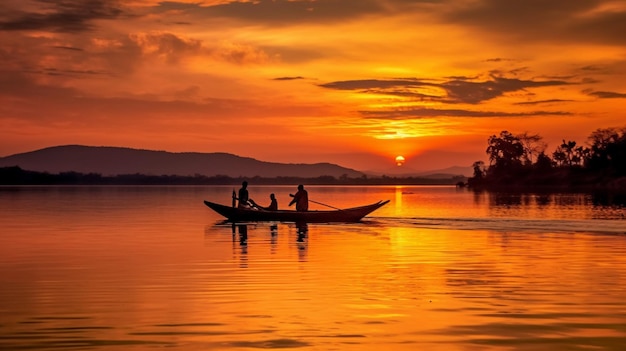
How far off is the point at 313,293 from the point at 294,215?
28872 millimetres

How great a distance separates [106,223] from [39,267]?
88.8ft

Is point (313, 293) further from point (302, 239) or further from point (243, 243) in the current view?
point (302, 239)

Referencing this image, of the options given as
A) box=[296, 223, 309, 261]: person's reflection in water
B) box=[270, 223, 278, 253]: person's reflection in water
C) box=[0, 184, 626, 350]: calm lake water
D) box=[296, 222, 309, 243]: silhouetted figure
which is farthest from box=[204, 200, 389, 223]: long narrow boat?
box=[0, 184, 626, 350]: calm lake water

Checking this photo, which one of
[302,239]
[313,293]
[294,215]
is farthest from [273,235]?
[313,293]

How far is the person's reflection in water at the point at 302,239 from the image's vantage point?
31334 mm

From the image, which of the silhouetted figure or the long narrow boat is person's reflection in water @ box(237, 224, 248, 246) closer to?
the long narrow boat

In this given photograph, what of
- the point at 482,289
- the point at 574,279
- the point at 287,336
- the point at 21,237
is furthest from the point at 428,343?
the point at 21,237

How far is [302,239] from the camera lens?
1539 inches

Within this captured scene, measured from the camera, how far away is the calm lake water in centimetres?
1510

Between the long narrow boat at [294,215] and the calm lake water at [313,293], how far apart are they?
9.80 metres

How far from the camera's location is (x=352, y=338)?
14.9 metres

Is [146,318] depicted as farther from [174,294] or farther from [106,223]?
[106,223]

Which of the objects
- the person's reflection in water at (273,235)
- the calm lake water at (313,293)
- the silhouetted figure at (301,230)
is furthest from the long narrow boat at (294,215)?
the calm lake water at (313,293)

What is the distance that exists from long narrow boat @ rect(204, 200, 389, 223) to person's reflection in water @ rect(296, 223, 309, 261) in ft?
2.35
